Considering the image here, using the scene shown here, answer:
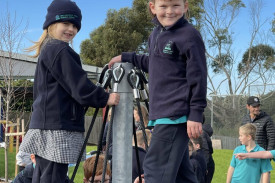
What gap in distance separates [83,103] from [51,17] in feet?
2.37

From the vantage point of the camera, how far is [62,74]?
9.36ft

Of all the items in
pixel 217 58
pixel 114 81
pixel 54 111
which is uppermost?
pixel 217 58

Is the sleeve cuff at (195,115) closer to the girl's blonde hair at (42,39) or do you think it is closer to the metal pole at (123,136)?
the metal pole at (123,136)

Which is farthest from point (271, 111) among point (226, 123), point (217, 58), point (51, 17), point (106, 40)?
point (217, 58)

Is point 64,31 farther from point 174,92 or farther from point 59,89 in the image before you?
point 174,92

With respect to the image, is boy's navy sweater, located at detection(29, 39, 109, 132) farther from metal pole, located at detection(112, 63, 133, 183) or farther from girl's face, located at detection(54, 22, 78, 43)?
metal pole, located at detection(112, 63, 133, 183)

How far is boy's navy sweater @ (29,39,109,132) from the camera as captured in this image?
9.17ft

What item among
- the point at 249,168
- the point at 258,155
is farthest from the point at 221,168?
the point at 258,155

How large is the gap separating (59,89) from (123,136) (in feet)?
2.42

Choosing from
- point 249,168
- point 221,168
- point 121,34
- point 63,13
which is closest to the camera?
point 63,13

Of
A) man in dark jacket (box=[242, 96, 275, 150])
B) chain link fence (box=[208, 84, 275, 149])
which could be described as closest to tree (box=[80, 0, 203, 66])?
chain link fence (box=[208, 84, 275, 149])

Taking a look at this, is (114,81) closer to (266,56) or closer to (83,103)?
(83,103)

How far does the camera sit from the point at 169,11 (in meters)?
2.65

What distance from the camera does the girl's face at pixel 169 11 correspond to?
8.70 ft
